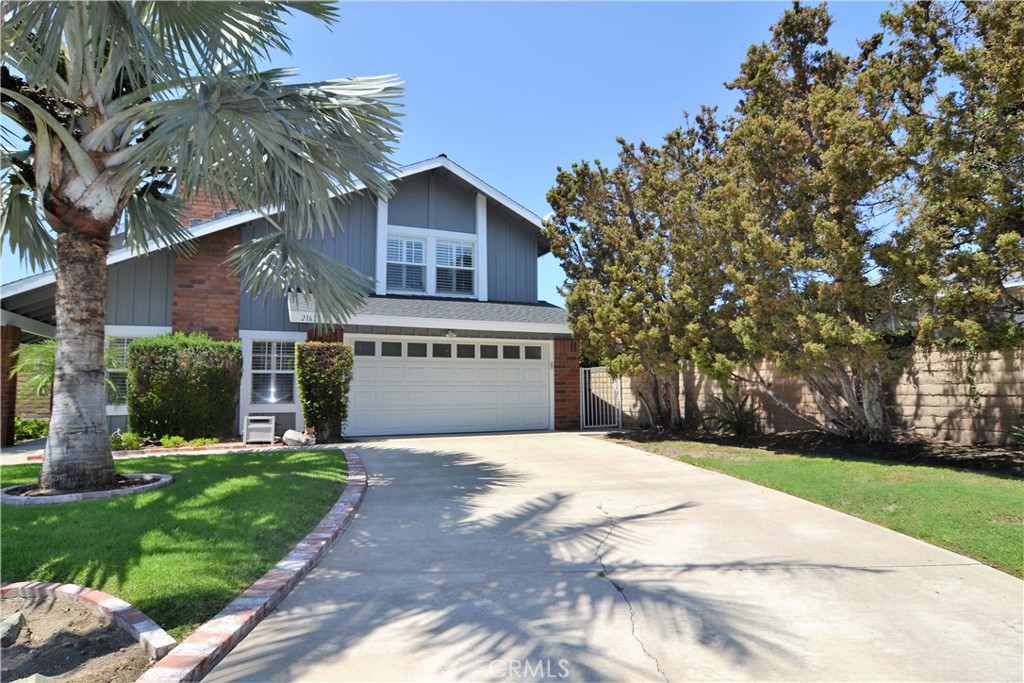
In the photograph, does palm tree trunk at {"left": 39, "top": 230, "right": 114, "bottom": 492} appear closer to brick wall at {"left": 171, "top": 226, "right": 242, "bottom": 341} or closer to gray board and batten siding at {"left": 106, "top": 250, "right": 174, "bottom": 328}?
brick wall at {"left": 171, "top": 226, "right": 242, "bottom": 341}

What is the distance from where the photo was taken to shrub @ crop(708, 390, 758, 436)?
11805 mm

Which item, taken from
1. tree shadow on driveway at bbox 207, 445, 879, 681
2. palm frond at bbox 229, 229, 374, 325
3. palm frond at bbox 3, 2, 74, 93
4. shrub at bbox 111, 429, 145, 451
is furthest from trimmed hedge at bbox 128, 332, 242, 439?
tree shadow on driveway at bbox 207, 445, 879, 681

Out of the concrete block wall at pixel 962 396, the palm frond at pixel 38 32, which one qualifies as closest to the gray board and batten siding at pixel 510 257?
the concrete block wall at pixel 962 396

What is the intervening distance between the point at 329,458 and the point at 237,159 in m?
4.74

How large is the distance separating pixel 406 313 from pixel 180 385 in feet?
15.1

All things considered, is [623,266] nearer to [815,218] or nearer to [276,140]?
[815,218]

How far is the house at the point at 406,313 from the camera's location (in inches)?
482

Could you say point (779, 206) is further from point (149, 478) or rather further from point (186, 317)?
point (186, 317)

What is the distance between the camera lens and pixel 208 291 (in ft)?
41.1

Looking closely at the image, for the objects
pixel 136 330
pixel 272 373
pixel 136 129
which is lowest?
pixel 272 373

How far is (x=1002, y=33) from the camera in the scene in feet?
22.5

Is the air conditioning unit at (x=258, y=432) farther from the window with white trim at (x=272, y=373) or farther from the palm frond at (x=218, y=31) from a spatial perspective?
the palm frond at (x=218, y=31)

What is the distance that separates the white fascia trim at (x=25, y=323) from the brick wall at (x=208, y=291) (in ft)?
7.57

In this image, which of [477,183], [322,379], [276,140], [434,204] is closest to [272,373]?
[322,379]
